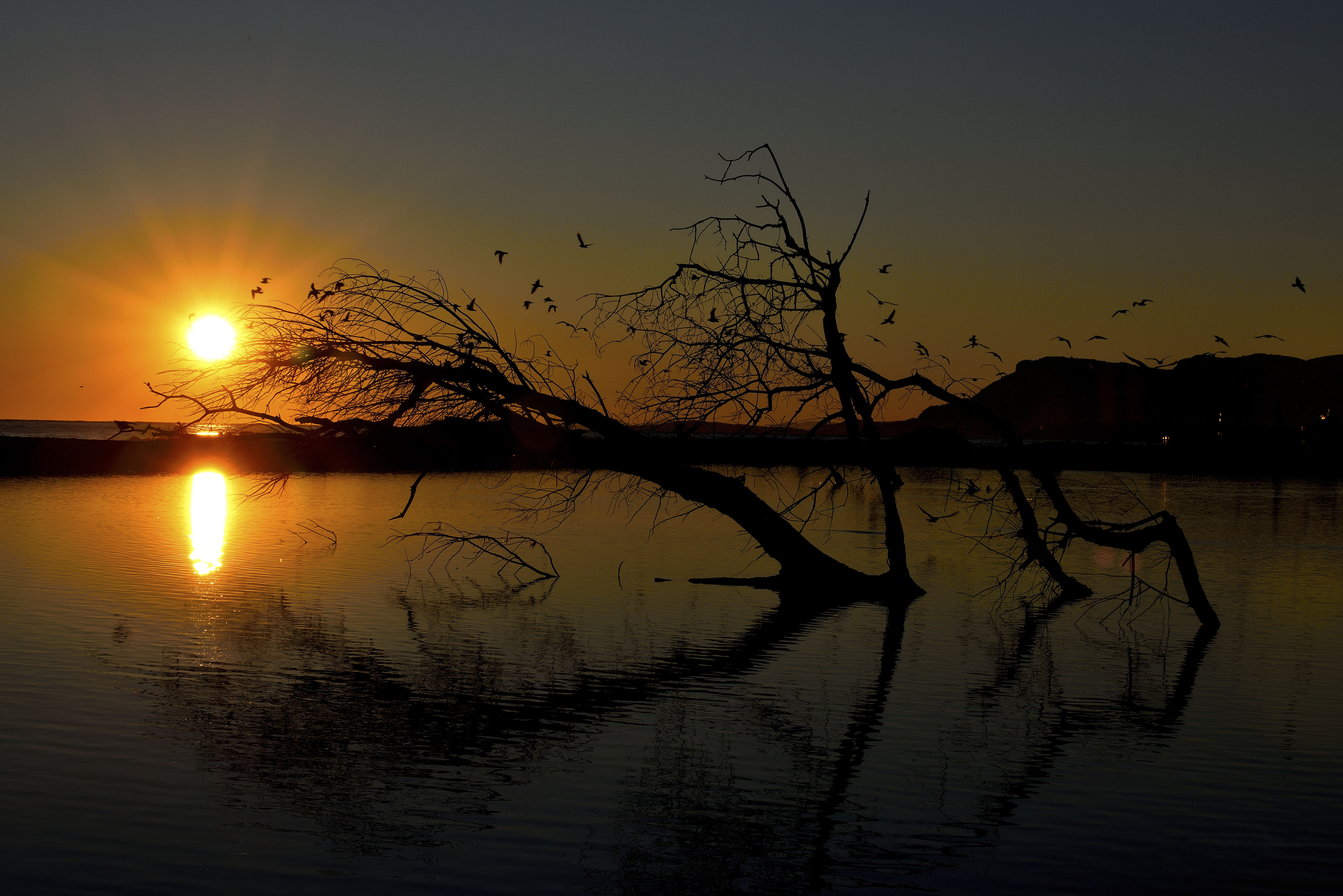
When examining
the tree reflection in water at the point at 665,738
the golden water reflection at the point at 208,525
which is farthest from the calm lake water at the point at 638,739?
the golden water reflection at the point at 208,525

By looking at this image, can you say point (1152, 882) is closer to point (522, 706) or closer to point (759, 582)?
point (522, 706)

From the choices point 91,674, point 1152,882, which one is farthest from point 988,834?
point 91,674

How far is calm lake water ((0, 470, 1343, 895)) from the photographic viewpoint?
6.32 metres

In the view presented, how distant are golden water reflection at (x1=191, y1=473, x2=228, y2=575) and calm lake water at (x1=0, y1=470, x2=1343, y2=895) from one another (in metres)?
1.14

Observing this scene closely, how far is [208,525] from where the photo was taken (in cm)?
2634

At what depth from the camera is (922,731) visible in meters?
9.38

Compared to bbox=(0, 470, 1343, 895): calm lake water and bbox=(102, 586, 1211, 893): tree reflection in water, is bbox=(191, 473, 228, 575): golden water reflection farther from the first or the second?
bbox=(102, 586, 1211, 893): tree reflection in water

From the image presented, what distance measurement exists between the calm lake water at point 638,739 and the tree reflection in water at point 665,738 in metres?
0.04

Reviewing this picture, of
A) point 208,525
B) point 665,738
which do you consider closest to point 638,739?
point 665,738

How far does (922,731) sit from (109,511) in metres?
25.6

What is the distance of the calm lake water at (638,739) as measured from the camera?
632 centimetres

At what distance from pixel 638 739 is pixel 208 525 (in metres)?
20.0

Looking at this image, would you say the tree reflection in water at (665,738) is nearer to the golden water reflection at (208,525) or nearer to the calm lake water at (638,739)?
the calm lake water at (638,739)

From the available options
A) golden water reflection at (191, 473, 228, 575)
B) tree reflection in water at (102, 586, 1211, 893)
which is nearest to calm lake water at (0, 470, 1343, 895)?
tree reflection in water at (102, 586, 1211, 893)
